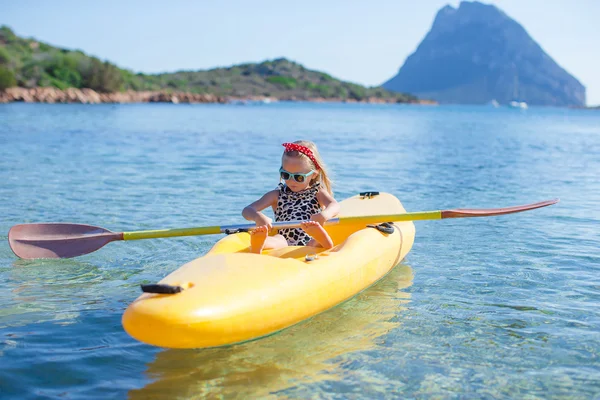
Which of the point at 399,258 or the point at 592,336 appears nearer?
the point at 592,336

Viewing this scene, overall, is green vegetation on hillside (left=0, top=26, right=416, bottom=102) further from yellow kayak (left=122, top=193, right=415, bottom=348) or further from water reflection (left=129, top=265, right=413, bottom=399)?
→ water reflection (left=129, top=265, right=413, bottom=399)

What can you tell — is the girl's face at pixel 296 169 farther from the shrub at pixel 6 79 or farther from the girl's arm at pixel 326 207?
the shrub at pixel 6 79

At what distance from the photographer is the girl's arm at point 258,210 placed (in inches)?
170

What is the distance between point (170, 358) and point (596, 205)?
22.1 feet

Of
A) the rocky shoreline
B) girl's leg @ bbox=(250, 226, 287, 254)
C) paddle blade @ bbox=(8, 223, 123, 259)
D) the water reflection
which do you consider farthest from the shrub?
the water reflection

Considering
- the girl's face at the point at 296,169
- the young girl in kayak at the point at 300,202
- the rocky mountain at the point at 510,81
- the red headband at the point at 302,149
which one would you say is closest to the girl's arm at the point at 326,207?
the young girl in kayak at the point at 300,202

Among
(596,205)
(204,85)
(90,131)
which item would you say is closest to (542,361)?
(596,205)

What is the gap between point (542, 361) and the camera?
3457 mm

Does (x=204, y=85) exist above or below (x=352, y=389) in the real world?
above

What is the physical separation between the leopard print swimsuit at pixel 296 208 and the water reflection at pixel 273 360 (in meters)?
0.72

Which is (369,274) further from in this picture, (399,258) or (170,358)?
(170,358)

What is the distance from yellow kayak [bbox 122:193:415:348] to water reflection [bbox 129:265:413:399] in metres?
0.11

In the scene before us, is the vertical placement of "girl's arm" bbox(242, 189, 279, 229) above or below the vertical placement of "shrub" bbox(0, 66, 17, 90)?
below

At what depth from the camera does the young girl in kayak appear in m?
4.36
